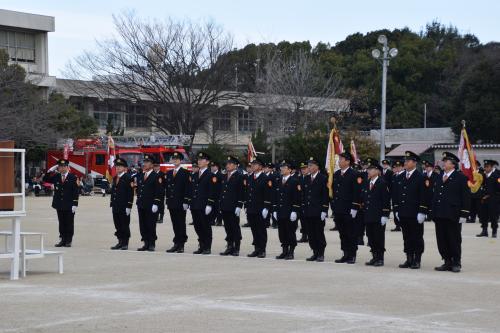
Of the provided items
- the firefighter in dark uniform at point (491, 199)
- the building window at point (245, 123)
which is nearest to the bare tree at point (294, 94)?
the building window at point (245, 123)

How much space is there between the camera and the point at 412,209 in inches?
575

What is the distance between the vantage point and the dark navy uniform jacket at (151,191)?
57.4ft

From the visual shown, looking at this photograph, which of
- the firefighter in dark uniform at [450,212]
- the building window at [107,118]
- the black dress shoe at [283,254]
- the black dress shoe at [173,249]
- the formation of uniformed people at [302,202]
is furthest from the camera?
the building window at [107,118]

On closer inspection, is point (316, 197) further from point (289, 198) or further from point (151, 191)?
point (151, 191)

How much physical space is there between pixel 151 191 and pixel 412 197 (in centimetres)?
530

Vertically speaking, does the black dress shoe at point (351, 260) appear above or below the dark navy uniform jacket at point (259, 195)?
below

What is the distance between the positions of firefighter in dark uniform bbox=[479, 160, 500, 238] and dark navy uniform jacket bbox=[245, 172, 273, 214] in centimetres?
717

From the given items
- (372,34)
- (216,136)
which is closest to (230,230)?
(216,136)

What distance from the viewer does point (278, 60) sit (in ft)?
177

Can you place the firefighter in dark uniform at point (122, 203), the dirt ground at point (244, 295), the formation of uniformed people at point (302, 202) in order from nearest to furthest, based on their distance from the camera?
the dirt ground at point (244, 295) → the formation of uniformed people at point (302, 202) → the firefighter in dark uniform at point (122, 203)

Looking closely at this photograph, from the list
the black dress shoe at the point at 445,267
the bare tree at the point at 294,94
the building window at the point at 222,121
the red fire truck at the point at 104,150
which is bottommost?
the black dress shoe at the point at 445,267

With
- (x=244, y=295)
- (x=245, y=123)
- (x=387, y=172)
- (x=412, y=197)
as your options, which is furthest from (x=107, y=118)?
(x=244, y=295)

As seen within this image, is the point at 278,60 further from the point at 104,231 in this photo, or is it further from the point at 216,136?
the point at 104,231

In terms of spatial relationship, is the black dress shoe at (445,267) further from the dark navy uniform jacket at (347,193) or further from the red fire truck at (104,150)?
the red fire truck at (104,150)
